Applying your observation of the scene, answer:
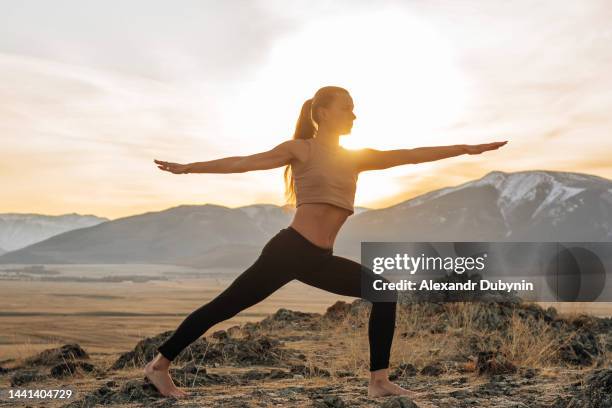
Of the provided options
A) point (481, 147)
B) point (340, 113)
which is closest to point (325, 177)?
point (340, 113)

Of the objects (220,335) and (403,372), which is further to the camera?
(220,335)

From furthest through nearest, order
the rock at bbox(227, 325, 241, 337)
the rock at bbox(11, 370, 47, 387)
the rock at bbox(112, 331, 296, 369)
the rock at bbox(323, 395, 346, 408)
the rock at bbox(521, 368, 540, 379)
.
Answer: the rock at bbox(227, 325, 241, 337), the rock at bbox(112, 331, 296, 369), the rock at bbox(11, 370, 47, 387), the rock at bbox(521, 368, 540, 379), the rock at bbox(323, 395, 346, 408)

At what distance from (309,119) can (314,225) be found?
821 mm

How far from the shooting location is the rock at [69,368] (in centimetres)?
787

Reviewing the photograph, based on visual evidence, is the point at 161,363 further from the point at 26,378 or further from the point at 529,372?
the point at 26,378

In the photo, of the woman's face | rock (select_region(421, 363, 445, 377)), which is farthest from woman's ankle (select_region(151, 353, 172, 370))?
rock (select_region(421, 363, 445, 377))

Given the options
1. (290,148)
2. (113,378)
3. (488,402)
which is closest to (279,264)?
(290,148)

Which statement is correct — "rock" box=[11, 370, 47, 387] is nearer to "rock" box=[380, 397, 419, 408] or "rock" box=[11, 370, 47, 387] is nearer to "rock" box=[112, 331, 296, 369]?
"rock" box=[112, 331, 296, 369]

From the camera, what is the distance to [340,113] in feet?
16.5

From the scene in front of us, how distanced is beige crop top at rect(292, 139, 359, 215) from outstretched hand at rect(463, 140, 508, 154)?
90 cm

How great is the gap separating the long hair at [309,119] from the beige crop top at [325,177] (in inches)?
7.4

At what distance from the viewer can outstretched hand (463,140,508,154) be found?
526 centimetres

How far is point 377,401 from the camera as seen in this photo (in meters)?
4.94

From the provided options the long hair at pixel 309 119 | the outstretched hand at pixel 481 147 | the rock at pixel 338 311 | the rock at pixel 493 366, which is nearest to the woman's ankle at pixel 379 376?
the long hair at pixel 309 119
